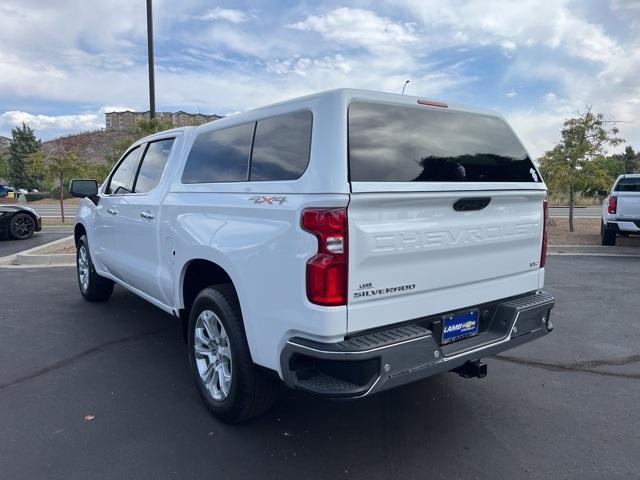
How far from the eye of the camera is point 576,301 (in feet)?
21.2

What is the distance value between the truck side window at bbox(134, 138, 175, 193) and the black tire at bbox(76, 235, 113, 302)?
193cm

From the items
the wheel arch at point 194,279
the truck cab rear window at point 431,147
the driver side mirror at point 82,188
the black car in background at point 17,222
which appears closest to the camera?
the truck cab rear window at point 431,147

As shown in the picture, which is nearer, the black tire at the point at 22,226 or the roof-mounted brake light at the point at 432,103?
the roof-mounted brake light at the point at 432,103

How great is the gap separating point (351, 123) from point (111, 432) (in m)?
2.43

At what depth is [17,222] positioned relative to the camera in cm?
1316

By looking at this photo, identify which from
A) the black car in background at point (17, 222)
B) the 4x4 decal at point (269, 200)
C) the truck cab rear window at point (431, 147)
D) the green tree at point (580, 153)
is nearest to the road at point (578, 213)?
the green tree at point (580, 153)

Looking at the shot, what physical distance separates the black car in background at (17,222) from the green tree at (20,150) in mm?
51944

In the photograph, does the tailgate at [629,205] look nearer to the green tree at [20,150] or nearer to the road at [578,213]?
the road at [578,213]

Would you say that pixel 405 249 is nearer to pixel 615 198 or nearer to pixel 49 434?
pixel 49 434

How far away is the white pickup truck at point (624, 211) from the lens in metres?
10.4

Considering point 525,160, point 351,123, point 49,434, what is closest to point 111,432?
point 49,434

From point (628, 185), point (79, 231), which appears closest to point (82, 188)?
point (79, 231)

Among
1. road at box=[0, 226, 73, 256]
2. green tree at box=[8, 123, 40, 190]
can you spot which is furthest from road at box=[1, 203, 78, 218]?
green tree at box=[8, 123, 40, 190]

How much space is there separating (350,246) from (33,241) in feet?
41.6
